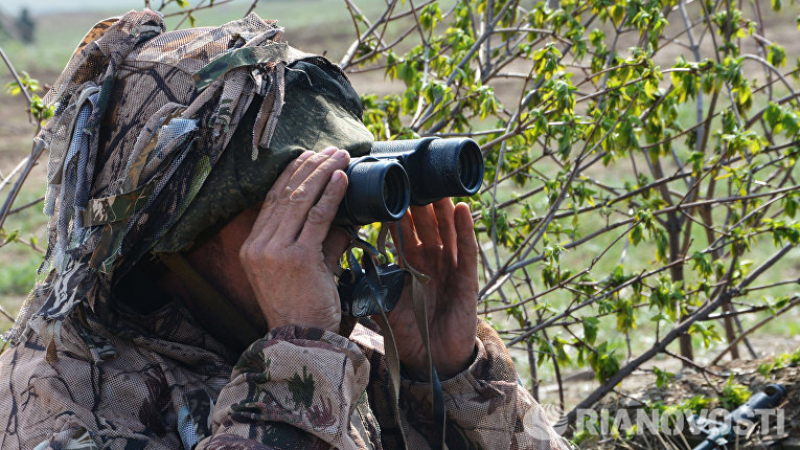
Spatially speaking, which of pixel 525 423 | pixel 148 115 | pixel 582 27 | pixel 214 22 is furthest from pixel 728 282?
pixel 214 22

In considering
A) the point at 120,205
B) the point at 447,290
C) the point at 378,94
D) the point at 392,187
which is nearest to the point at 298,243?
the point at 392,187

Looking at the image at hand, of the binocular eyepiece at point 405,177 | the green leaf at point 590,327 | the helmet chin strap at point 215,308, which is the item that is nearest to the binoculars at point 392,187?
the binocular eyepiece at point 405,177

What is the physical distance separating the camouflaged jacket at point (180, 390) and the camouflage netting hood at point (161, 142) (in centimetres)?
8

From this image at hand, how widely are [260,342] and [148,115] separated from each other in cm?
50

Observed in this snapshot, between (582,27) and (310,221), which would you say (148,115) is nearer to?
(310,221)

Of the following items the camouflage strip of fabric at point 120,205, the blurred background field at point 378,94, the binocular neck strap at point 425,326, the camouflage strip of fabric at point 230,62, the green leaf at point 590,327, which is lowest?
the blurred background field at point 378,94

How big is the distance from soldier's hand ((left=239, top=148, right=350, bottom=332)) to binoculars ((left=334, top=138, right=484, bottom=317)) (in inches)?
1.6

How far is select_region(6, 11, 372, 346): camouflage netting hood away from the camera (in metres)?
1.72

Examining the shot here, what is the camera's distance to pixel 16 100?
20.7 meters

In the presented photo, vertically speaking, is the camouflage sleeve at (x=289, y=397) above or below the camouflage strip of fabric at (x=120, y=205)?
below

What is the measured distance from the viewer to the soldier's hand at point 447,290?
6.92ft

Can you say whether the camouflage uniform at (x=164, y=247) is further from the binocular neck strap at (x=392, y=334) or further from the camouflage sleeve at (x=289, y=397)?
the binocular neck strap at (x=392, y=334)

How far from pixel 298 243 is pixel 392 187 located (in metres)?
0.24

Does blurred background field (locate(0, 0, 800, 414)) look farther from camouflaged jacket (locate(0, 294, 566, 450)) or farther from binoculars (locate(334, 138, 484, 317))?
camouflaged jacket (locate(0, 294, 566, 450))
